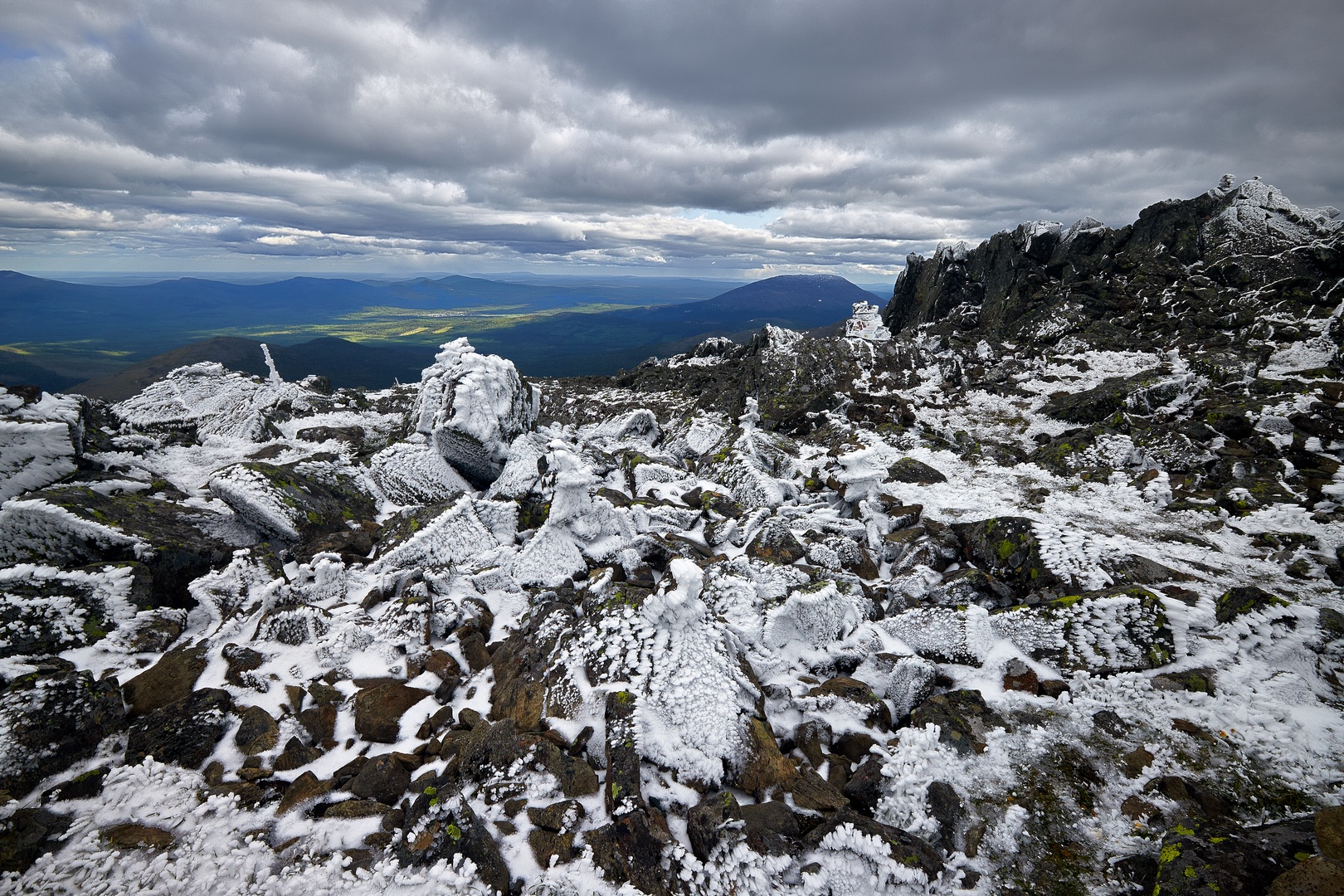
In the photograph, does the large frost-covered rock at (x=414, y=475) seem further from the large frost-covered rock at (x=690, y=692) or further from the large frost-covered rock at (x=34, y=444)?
the large frost-covered rock at (x=690, y=692)

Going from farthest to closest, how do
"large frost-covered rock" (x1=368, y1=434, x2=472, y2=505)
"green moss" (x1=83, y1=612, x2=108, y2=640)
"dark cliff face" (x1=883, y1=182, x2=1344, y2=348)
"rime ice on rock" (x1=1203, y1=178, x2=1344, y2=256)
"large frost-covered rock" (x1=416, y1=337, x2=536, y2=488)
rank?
"rime ice on rock" (x1=1203, y1=178, x2=1344, y2=256) → "dark cliff face" (x1=883, y1=182, x2=1344, y2=348) → "large frost-covered rock" (x1=416, y1=337, x2=536, y2=488) → "large frost-covered rock" (x1=368, y1=434, x2=472, y2=505) → "green moss" (x1=83, y1=612, x2=108, y2=640)

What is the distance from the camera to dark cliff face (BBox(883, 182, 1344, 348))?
119ft

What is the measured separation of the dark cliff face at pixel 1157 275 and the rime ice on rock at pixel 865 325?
6.49 m

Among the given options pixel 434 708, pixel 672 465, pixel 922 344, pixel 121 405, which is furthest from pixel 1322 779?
pixel 121 405

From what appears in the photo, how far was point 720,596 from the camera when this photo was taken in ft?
39.6

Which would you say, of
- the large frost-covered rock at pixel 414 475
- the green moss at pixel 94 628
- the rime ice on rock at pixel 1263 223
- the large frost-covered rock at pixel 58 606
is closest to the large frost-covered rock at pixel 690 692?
the green moss at pixel 94 628

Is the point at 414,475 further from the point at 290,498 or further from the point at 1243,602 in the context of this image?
the point at 1243,602

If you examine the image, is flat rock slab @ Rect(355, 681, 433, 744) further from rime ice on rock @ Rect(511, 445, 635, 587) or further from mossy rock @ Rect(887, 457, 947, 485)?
mossy rock @ Rect(887, 457, 947, 485)

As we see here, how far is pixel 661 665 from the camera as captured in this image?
9.35m

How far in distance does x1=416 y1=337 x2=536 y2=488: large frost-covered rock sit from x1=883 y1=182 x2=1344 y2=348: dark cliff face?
41.9 metres

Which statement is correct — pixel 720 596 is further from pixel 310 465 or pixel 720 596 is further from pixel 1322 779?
pixel 310 465

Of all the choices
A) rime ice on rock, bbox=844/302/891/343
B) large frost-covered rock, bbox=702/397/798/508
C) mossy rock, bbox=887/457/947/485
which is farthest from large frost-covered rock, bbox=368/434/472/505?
rime ice on rock, bbox=844/302/891/343

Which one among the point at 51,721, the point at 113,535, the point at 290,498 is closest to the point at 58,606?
the point at 113,535

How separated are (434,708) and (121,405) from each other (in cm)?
3327
